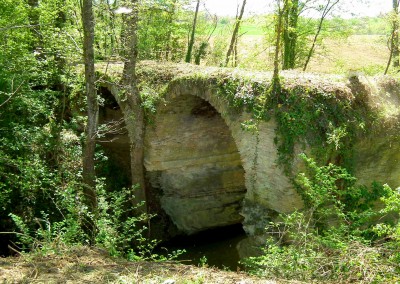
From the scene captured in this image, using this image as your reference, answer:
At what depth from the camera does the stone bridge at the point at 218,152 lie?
7.23 meters

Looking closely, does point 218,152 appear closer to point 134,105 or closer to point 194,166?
point 194,166

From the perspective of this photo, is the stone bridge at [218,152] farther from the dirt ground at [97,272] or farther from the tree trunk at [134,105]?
the dirt ground at [97,272]

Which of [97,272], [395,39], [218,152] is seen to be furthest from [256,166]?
[395,39]

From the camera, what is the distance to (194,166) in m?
11.1

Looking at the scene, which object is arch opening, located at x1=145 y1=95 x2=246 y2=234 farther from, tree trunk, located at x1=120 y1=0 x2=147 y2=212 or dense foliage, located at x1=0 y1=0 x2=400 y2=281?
dense foliage, located at x1=0 y1=0 x2=400 y2=281

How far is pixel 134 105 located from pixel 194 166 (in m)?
2.31

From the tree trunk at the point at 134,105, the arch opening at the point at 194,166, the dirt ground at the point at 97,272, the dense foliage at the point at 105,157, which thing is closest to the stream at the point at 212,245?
the arch opening at the point at 194,166

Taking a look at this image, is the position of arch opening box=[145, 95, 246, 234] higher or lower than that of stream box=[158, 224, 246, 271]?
higher

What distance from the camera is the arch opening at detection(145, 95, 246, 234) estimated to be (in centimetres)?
1044

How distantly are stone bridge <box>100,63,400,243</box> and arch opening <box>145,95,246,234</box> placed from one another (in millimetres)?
25

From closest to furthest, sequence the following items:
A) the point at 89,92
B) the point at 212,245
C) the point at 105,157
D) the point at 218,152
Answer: the point at 89,92
the point at 105,157
the point at 218,152
the point at 212,245

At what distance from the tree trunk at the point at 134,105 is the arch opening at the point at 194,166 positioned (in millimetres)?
316

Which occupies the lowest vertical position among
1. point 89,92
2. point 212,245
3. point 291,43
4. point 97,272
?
point 212,245

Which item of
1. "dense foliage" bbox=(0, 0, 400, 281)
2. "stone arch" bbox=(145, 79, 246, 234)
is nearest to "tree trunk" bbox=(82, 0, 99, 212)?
"dense foliage" bbox=(0, 0, 400, 281)
